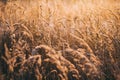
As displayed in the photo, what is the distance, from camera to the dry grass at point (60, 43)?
177 centimetres

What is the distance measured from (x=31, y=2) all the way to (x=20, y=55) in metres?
1.12

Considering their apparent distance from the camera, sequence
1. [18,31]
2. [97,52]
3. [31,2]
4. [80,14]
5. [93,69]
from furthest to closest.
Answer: [31,2] → [80,14] → [18,31] → [97,52] → [93,69]

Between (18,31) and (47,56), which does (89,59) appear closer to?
(47,56)

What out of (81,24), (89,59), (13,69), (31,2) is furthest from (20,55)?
(31,2)

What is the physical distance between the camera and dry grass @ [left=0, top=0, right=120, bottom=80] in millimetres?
1774

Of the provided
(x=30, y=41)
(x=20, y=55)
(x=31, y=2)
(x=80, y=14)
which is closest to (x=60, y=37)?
(x=30, y=41)

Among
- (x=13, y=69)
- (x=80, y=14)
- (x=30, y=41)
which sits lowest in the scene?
(x=13, y=69)

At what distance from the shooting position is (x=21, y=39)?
79.4 inches

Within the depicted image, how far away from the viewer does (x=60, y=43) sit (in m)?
1.96

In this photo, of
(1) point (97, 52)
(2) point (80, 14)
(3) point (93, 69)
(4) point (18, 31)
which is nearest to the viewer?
(3) point (93, 69)

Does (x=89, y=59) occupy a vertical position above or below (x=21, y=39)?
below

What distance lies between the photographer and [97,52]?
6.42 ft

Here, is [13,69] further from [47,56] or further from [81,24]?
[81,24]

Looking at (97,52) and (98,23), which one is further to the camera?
(98,23)
